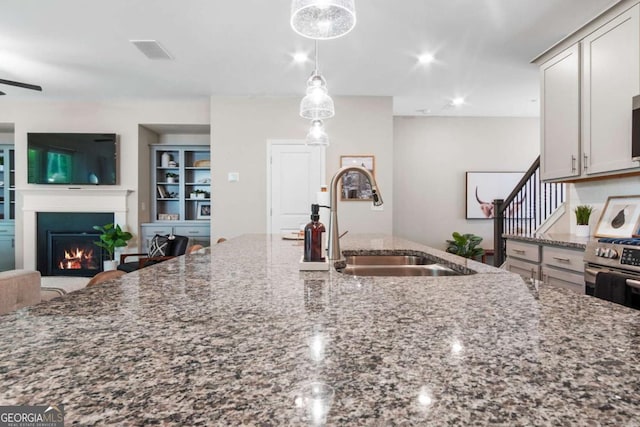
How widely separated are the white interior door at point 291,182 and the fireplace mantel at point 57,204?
2167 millimetres

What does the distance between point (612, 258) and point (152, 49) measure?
413 cm

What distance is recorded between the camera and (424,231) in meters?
6.25

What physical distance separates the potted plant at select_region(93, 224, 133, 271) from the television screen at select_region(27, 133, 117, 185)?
67 centimetres

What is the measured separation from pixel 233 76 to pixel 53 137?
2989mm

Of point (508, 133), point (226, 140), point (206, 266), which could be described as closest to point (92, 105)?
point (226, 140)

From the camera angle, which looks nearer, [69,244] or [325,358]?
[325,358]

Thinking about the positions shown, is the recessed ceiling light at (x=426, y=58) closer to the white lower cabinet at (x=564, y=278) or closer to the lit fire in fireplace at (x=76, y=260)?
the white lower cabinet at (x=564, y=278)

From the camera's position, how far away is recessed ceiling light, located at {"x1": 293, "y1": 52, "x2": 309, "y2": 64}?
12.0ft

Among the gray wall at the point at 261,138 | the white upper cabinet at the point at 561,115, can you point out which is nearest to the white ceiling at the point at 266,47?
the gray wall at the point at 261,138

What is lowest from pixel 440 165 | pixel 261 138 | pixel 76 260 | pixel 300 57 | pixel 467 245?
pixel 76 260

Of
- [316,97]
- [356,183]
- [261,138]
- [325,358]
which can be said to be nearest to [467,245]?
[356,183]

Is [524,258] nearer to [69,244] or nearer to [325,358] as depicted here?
[325,358]

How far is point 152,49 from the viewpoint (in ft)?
11.8

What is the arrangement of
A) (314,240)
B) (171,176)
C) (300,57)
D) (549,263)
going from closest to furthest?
(314,240)
(549,263)
(300,57)
(171,176)
